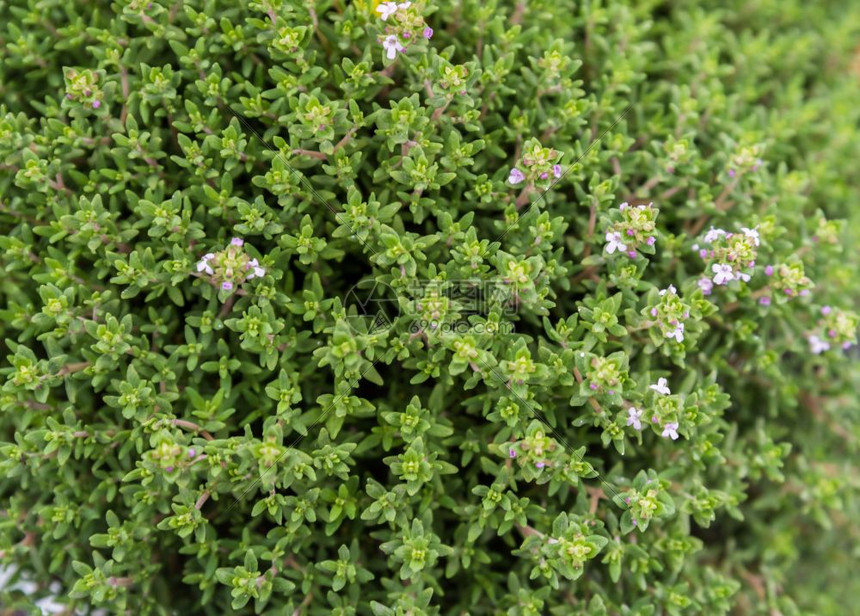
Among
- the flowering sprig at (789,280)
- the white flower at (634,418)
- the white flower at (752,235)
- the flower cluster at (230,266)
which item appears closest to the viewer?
the flower cluster at (230,266)

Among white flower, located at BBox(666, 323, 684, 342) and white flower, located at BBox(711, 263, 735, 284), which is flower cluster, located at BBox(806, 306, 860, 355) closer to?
white flower, located at BBox(711, 263, 735, 284)

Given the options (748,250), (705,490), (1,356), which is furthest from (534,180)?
(1,356)

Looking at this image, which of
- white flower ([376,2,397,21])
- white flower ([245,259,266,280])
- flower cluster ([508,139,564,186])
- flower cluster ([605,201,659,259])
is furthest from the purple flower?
white flower ([245,259,266,280])

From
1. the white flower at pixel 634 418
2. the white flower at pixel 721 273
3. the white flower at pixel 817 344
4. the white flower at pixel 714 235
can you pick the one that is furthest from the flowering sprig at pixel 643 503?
the white flower at pixel 817 344

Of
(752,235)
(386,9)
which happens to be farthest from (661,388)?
(386,9)

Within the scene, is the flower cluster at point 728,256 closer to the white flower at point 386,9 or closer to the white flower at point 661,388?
the white flower at point 661,388

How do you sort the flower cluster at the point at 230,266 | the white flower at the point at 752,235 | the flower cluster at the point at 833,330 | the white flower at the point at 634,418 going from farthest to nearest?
the flower cluster at the point at 833,330 < the white flower at the point at 752,235 < the white flower at the point at 634,418 < the flower cluster at the point at 230,266
